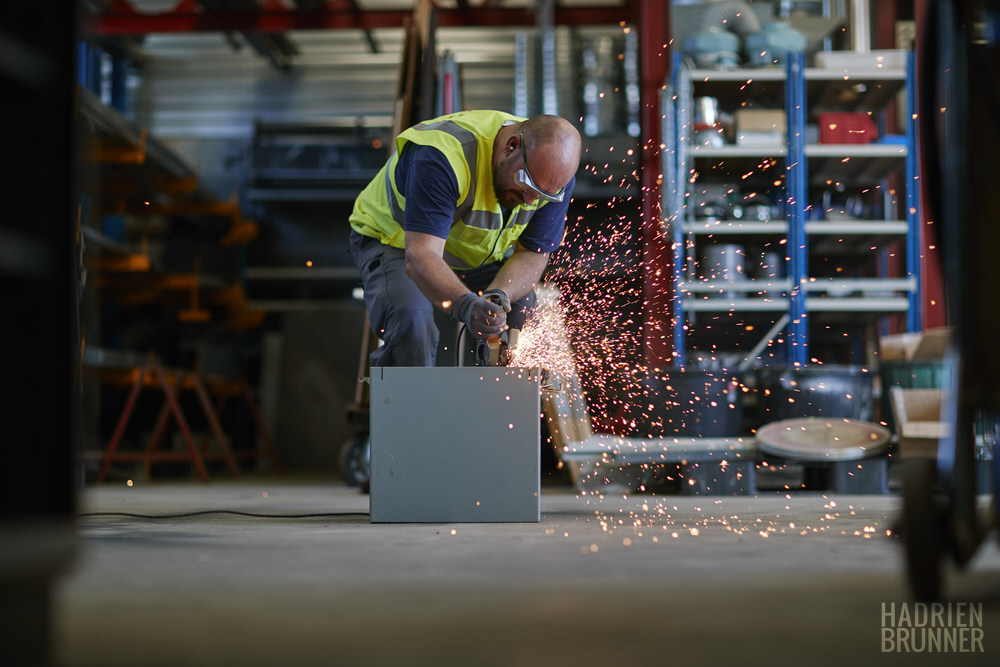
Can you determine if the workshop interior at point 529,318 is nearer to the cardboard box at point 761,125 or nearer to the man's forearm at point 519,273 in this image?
the cardboard box at point 761,125

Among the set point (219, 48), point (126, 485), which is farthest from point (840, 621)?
point (219, 48)

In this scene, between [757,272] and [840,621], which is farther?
[757,272]

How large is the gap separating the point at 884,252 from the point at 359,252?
455cm

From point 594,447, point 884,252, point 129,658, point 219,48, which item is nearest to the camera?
point 129,658

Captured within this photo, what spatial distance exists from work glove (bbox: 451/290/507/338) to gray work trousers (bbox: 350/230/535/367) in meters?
0.36

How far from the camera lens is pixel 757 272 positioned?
5816 millimetres

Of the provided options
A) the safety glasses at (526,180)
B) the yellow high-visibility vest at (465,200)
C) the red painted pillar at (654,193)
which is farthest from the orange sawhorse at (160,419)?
the safety glasses at (526,180)

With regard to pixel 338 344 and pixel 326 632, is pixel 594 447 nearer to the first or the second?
pixel 326 632

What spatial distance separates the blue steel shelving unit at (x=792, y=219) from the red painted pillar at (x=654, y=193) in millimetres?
118

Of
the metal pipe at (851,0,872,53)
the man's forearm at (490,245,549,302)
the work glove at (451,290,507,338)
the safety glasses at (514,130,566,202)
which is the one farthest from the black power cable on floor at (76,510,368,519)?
the metal pipe at (851,0,872,53)

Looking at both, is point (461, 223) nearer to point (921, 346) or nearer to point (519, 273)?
point (519, 273)

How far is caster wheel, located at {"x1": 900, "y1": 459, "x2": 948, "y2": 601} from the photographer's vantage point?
1303 mm

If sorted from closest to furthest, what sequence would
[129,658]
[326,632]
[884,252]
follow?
[129,658] → [326,632] → [884,252]

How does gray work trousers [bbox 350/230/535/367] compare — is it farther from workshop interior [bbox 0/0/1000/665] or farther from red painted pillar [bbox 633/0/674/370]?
red painted pillar [bbox 633/0/674/370]
